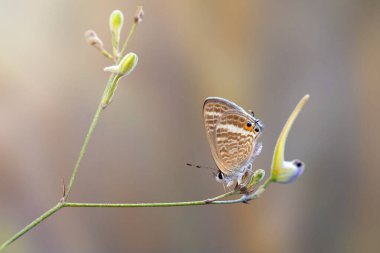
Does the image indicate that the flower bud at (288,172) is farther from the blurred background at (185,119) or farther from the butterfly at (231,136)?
the blurred background at (185,119)

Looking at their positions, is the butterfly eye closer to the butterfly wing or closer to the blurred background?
the butterfly wing

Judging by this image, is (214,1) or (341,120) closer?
(214,1)

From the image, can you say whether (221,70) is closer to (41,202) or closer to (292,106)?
(292,106)

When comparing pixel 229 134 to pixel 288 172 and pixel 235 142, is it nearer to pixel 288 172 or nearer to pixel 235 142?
pixel 235 142

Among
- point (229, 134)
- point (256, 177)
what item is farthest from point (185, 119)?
point (256, 177)

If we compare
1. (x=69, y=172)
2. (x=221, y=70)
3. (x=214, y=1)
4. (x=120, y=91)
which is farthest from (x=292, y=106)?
(x=69, y=172)

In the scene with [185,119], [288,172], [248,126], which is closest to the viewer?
[288,172]
